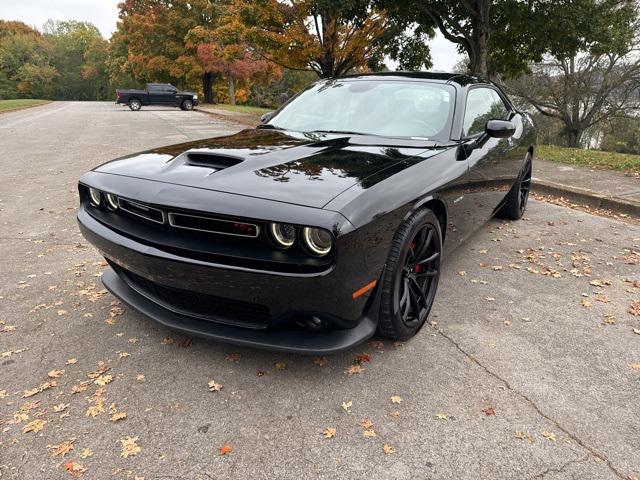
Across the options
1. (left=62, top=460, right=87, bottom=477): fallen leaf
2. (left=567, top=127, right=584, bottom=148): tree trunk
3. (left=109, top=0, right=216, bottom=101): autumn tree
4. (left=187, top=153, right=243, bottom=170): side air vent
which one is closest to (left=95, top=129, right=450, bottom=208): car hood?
(left=187, top=153, right=243, bottom=170): side air vent

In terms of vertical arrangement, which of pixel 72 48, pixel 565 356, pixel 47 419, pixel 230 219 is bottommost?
pixel 47 419

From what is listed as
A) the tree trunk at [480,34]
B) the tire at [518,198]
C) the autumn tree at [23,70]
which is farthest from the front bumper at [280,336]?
the autumn tree at [23,70]

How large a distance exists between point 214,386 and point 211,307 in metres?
0.38

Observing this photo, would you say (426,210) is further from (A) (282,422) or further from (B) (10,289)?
(B) (10,289)

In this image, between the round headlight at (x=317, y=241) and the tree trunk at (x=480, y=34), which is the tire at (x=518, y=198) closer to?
the round headlight at (x=317, y=241)

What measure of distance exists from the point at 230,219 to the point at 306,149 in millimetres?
934

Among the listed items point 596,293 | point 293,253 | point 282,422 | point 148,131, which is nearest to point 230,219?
point 293,253

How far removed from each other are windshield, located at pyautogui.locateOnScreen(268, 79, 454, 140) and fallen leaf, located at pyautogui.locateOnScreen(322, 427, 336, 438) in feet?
6.30

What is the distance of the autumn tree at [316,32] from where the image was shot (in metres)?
13.4

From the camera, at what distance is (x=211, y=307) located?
221 cm

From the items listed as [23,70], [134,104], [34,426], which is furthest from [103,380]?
[23,70]

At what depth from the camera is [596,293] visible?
3.33m

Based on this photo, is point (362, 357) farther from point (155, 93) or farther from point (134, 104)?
point (155, 93)

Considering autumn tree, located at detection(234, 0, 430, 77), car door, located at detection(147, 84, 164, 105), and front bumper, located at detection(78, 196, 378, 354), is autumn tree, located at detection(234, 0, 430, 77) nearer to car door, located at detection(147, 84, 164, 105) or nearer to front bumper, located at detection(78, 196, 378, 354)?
front bumper, located at detection(78, 196, 378, 354)
